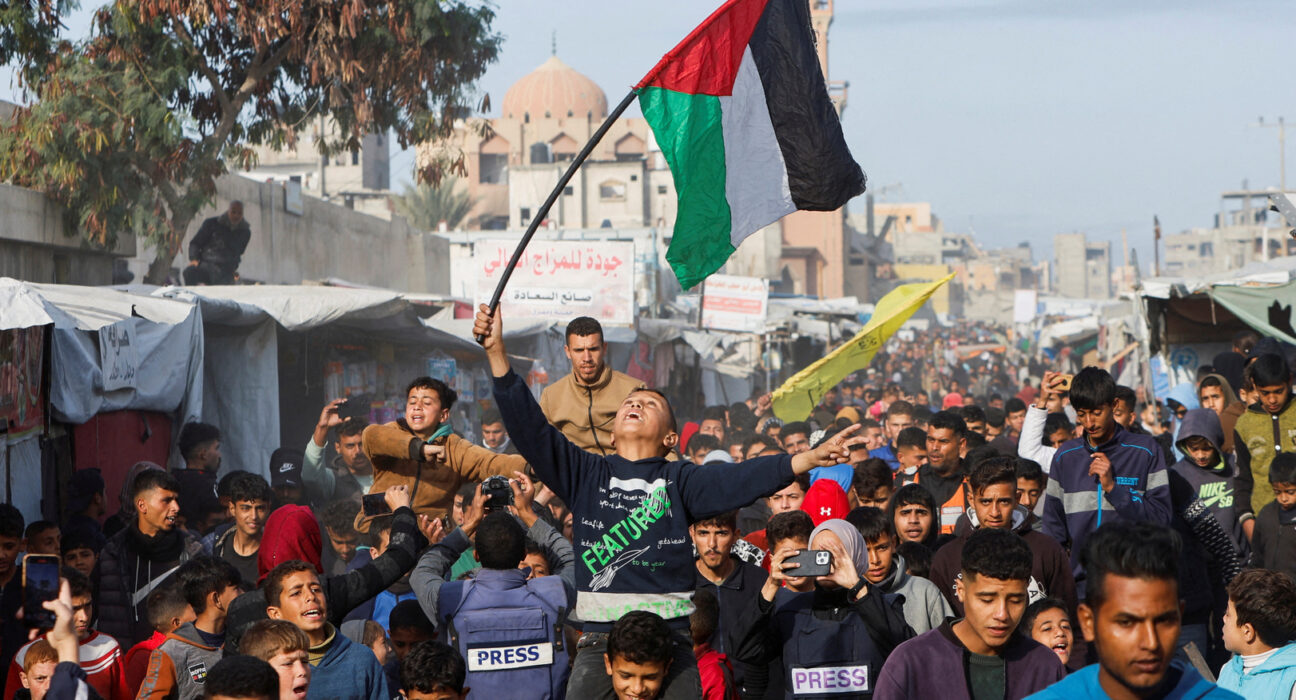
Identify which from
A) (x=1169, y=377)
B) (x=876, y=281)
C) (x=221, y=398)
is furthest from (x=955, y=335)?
(x=221, y=398)

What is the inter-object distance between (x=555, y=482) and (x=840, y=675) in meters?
1.22

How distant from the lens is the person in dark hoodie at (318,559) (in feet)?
16.2

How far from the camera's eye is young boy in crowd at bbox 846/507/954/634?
530 centimetres

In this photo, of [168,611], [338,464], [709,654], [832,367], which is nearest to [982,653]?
[709,654]

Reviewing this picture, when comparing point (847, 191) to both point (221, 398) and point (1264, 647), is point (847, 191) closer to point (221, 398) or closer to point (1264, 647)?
point (1264, 647)

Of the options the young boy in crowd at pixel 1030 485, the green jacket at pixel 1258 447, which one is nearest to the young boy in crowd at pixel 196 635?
the young boy in crowd at pixel 1030 485

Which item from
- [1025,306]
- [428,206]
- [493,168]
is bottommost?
[1025,306]

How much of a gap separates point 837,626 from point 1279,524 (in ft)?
13.2

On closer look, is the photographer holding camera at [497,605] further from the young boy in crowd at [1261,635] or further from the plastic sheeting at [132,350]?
the plastic sheeting at [132,350]

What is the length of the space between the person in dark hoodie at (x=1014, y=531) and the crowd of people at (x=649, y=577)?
0.05ft

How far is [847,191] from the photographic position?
21.6 feet

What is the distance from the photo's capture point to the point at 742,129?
6379 mm

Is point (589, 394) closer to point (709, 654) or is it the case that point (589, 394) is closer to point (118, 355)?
point (709, 654)

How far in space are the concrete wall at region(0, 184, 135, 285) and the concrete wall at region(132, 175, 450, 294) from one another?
3.46m
